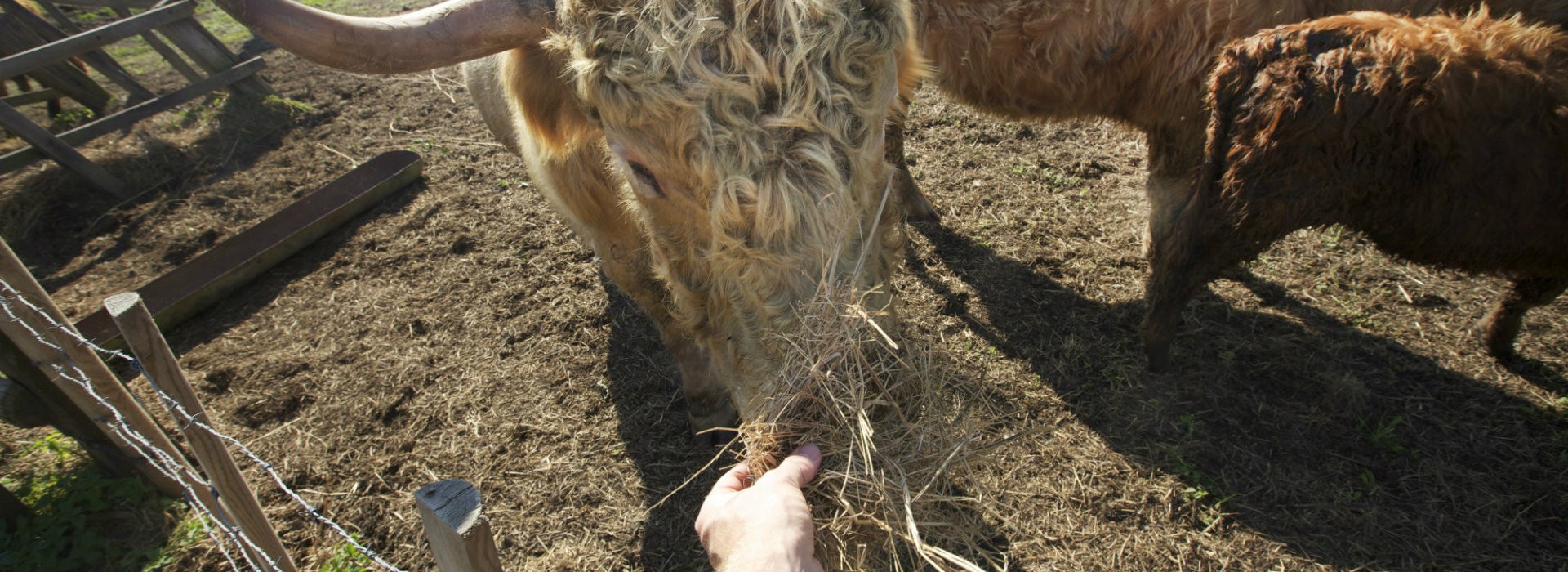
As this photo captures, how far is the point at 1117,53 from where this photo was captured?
4.09 meters

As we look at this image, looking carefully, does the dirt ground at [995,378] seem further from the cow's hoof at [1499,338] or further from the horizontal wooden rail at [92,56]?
the horizontal wooden rail at [92,56]

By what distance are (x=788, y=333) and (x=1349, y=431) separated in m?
3.35

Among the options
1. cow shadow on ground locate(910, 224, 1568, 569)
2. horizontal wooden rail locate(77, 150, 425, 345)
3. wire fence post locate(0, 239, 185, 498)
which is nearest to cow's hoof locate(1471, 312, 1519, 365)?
cow shadow on ground locate(910, 224, 1568, 569)

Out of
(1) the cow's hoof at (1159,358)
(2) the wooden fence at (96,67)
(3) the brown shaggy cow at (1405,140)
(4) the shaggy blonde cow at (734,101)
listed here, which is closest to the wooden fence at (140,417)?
(4) the shaggy blonde cow at (734,101)

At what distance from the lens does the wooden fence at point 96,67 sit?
571 centimetres

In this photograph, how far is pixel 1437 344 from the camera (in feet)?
12.7

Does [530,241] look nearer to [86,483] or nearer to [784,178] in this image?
[86,483]

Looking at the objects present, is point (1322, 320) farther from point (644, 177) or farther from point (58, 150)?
point (58, 150)

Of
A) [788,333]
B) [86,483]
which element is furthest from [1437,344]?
[86,483]

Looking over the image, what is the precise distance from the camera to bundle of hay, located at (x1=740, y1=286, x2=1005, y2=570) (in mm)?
1643

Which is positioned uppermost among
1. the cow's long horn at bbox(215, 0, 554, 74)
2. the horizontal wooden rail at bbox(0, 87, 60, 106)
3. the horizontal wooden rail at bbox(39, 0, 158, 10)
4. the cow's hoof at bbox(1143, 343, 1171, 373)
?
the horizontal wooden rail at bbox(39, 0, 158, 10)

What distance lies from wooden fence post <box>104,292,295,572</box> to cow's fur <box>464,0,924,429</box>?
139 centimetres

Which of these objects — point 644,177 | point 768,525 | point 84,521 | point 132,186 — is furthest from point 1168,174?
point 132,186

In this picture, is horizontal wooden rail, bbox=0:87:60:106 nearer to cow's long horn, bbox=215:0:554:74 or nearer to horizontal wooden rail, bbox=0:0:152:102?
horizontal wooden rail, bbox=0:0:152:102
